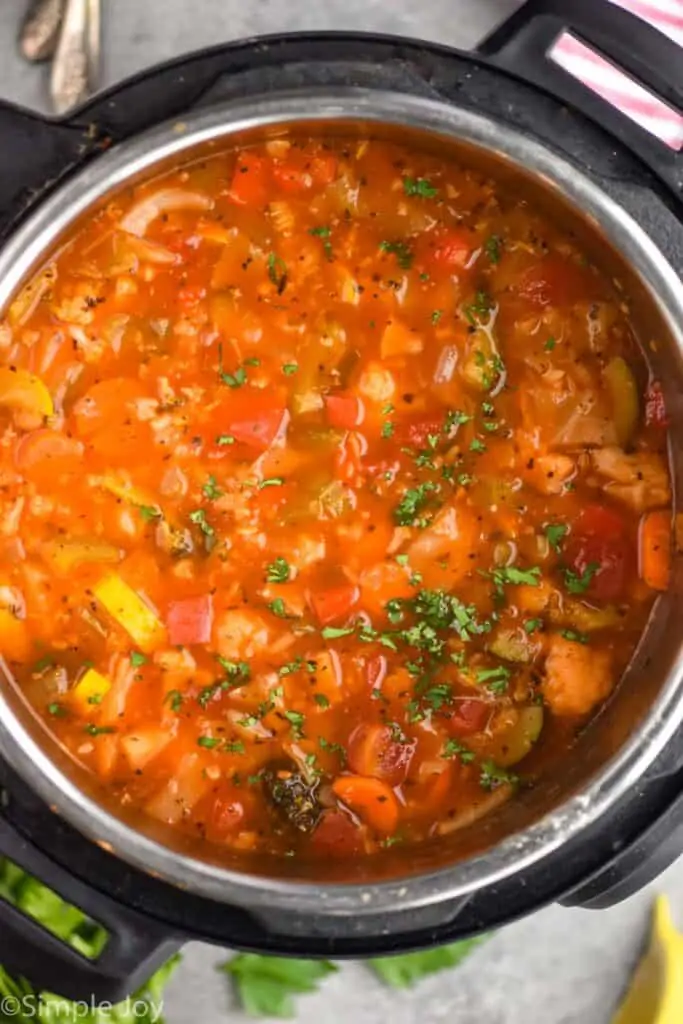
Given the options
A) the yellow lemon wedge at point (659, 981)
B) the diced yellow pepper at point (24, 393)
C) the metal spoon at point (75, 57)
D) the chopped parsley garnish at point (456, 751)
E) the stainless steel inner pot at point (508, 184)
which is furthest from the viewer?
the yellow lemon wedge at point (659, 981)

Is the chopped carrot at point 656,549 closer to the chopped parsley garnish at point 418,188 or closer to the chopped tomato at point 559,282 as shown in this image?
the chopped tomato at point 559,282

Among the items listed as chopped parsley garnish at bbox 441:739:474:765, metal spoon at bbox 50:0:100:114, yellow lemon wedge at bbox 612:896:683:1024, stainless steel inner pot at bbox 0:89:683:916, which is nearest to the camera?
stainless steel inner pot at bbox 0:89:683:916

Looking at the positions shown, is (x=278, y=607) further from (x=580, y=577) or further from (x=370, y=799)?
(x=580, y=577)

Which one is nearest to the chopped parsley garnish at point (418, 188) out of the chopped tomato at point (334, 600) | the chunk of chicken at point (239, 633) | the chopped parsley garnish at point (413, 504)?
the chopped parsley garnish at point (413, 504)

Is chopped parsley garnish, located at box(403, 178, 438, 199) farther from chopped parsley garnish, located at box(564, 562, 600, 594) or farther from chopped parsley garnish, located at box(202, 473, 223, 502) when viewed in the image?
chopped parsley garnish, located at box(564, 562, 600, 594)

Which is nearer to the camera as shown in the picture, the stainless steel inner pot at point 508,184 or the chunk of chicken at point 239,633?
the stainless steel inner pot at point 508,184

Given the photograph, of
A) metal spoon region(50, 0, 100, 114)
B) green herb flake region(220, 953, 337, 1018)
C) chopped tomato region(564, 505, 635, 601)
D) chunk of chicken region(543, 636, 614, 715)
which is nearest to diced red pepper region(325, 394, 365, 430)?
chopped tomato region(564, 505, 635, 601)
